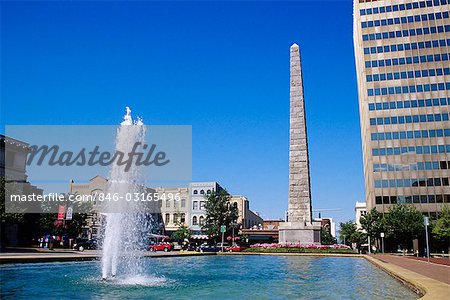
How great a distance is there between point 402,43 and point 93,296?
70706 mm

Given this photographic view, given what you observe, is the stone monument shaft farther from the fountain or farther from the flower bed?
the fountain

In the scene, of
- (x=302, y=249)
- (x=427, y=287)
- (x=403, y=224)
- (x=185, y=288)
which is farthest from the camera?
(x=403, y=224)

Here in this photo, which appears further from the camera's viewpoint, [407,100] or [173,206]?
[173,206]

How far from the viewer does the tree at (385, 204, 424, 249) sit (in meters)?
50.9

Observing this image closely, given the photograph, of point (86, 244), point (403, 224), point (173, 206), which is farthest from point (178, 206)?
point (403, 224)

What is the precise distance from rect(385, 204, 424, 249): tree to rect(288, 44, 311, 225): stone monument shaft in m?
14.6

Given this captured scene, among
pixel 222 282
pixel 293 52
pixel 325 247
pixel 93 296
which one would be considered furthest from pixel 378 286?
pixel 293 52

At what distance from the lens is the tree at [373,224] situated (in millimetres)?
53625

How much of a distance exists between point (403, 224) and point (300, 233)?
1606cm

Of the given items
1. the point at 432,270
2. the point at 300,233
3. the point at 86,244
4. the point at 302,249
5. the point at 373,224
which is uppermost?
the point at 373,224

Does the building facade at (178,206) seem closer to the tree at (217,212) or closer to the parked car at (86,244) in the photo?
the tree at (217,212)

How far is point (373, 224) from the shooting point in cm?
5575

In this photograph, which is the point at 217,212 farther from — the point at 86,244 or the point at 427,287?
the point at 427,287

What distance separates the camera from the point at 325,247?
41.8 m
